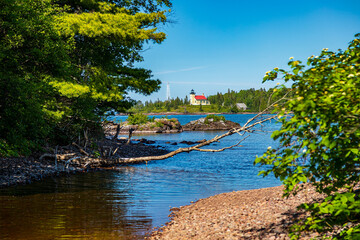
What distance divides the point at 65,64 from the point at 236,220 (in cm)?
1222

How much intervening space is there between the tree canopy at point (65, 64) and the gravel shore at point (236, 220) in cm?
712

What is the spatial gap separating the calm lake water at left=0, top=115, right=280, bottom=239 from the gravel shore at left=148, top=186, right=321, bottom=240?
1.00 meters

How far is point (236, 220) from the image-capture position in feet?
28.1

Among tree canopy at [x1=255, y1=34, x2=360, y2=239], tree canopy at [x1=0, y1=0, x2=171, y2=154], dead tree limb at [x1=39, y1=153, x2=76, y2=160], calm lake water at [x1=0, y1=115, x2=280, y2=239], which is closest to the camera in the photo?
tree canopy at [x1=255, y1=34, x2=360, y2=239]

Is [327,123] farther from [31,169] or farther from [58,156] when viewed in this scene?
[58,156]

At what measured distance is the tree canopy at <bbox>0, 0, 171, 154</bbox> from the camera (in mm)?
12258

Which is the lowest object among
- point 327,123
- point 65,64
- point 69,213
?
point 69,213

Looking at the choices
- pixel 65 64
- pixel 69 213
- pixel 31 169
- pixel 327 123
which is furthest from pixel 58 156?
pixel 327 123

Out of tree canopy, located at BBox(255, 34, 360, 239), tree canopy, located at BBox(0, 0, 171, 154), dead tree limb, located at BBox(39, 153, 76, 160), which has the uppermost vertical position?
tree canopy, located at BBox(0, 0, 171, 154)

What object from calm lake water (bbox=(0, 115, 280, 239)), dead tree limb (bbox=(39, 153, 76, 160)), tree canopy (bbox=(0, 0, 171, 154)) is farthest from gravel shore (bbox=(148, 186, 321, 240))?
dead tree limb (bbox=(39, 153, 76, 160))

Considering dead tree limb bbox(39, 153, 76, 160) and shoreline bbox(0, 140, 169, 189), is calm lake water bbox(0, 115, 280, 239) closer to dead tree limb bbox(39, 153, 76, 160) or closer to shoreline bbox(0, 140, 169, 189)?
shoreline bbox(0, 140, 169, 189)

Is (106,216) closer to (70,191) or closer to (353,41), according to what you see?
(70,191)

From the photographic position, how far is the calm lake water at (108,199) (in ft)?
31.4

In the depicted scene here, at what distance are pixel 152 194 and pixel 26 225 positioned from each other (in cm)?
615
